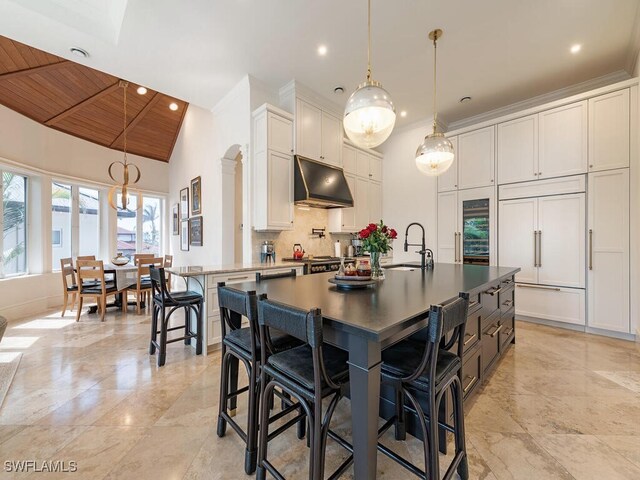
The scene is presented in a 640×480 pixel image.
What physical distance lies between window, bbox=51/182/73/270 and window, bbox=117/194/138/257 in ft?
3.06

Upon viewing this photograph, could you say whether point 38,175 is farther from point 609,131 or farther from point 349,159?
point 609,131

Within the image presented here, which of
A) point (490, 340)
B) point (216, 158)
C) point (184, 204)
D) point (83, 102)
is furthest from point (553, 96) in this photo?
point (83, 102)

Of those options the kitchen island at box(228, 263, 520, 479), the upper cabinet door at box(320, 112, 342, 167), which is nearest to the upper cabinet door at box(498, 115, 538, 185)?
the kitchen island at box(228, 263, 520, 479)

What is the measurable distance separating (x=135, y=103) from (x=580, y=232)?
25.5 ft

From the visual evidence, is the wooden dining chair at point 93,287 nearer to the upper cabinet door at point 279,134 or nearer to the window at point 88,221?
the window at point 88,221

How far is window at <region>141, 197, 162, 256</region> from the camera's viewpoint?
6.83 metres

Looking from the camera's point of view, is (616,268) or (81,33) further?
(616,268)

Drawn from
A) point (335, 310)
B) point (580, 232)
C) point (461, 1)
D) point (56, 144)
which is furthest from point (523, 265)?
point (56, 144)

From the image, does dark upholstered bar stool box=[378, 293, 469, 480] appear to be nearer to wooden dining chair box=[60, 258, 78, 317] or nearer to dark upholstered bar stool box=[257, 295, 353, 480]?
dark upholstered bar stool box=[257, 295, 353, 480]

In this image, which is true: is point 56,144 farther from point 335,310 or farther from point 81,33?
point 335,310

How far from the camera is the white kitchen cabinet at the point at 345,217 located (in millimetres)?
4977

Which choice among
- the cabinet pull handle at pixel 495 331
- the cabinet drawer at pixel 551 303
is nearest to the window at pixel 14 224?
the cabinet pull handle at pixel 495 331

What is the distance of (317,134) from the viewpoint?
172 inches

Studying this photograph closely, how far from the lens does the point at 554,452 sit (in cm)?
158
